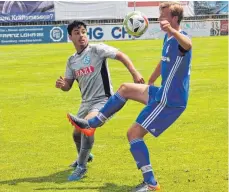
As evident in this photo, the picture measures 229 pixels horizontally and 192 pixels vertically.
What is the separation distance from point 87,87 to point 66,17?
1807 inches

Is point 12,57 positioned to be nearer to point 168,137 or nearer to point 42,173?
point 168,137

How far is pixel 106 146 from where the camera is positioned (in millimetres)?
10242

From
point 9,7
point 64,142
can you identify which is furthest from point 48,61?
point 9,7

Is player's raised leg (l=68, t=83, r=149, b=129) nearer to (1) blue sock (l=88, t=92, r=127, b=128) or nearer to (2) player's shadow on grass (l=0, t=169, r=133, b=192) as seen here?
(1) blue sock (l=88, t=92, r=127, b=128)

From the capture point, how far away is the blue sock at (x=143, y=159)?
7156 mm

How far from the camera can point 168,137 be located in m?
10.9

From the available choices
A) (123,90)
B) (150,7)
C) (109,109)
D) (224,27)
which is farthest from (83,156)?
(150,7)

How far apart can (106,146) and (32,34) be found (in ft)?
128

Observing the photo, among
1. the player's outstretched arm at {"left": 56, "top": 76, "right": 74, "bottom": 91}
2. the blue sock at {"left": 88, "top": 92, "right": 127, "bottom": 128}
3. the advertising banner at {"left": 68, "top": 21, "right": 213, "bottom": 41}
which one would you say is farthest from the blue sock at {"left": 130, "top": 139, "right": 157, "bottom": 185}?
the advertising banner at {"left": 68, "top": 21, "right": 213, "bottom": 41}

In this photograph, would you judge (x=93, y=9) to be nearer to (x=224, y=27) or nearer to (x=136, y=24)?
(x=224, y=27)

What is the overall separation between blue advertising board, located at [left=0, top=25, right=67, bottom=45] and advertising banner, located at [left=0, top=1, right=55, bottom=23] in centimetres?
396

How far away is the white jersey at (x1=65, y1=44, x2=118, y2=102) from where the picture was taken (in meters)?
8.32

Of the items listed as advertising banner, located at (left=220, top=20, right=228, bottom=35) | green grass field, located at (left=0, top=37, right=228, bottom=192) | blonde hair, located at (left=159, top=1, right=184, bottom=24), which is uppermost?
blonde hair, located at (left=159, top=1, right=184, bottom=24)

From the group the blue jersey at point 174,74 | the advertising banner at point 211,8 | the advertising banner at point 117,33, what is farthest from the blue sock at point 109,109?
the advertising banner at point 211,8
